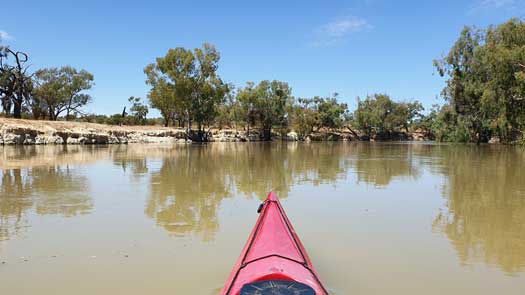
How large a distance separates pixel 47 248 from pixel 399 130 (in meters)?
95.0

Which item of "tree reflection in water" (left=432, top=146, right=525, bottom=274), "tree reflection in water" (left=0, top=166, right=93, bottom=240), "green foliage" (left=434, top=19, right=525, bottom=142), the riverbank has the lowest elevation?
"tree reflection in water" (left=432, top=146, right=525, bottom=274)

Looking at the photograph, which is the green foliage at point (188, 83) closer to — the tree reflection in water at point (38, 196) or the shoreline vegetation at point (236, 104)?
the shoreline vegetation at point (236, 104)

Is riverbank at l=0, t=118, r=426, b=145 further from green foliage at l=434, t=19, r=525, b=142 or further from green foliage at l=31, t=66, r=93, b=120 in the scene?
green foliage at l=434, t=19, r=525, b=142

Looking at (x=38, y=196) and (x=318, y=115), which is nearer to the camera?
(x=38, y=196)

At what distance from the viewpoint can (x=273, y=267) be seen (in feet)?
10.9

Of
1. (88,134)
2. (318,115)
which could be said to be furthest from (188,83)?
(318,115)

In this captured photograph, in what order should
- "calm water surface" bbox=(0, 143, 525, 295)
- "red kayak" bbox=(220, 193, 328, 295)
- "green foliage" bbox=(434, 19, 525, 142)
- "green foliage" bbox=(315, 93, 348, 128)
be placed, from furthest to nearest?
"green foliage" bbox=(315, 93, 348, 128) → "green foliage" bbox=(434, 19, 525, 142) → "calm water surface" bbox=(0, 143, 525, 295) → "red kayak" bbox=(220, 193, 328, 295)

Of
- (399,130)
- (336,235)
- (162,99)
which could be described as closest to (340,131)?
(399,130)

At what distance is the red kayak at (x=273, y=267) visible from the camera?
3.10 metres

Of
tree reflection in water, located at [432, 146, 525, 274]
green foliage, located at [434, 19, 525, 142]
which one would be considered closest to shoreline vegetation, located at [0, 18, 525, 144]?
green foliage, located at [434, 19, 525, 142]

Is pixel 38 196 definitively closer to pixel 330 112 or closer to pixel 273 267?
pixel 273 267

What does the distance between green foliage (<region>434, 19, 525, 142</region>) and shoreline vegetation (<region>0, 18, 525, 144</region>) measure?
0.08 metres

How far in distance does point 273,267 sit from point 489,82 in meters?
40.7

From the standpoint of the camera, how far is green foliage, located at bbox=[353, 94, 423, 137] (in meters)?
81.9
